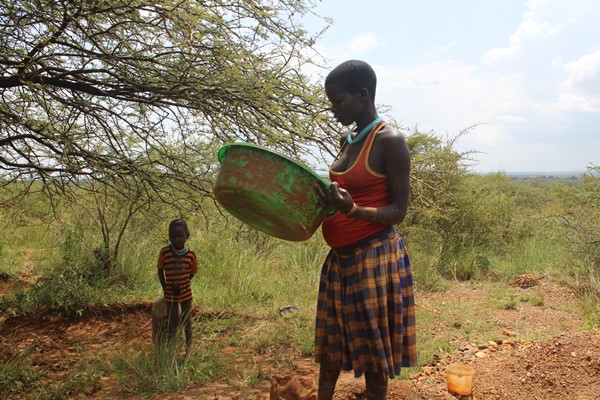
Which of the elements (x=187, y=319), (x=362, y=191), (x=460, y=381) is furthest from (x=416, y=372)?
(x=362, y=191)

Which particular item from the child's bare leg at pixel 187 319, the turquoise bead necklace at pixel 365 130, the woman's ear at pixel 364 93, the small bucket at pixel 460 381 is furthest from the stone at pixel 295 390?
the woman's ear at pixel 364 93

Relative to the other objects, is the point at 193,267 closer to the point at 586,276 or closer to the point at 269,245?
the point at 269,245

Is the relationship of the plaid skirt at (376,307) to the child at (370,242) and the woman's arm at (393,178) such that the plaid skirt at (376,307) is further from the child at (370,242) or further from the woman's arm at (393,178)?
the woman's arm at (393,178)

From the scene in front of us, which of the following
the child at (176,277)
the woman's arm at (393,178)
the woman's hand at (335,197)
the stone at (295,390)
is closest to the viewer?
the woman's hand at (335,197)

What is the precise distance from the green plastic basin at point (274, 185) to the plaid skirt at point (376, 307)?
0.26 metres

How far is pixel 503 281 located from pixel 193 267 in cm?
526

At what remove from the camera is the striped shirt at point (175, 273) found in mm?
3264

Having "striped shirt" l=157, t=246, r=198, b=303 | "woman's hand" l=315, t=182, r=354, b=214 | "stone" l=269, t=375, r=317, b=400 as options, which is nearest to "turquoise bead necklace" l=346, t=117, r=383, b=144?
"woman's hand" l=315, t=182, r=354, b=214

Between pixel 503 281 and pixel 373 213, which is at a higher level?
pixel 373 213

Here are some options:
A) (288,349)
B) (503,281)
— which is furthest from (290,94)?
(503,281)

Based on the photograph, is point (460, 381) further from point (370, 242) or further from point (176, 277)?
point (176, 277)

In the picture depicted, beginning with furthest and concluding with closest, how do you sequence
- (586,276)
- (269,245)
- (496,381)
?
(269,245), (586,276), (496,381)

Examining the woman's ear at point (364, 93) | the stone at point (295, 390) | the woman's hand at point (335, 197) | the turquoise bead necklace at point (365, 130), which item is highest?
the woman's ear at point (364, 93)

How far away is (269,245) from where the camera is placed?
6.78m
